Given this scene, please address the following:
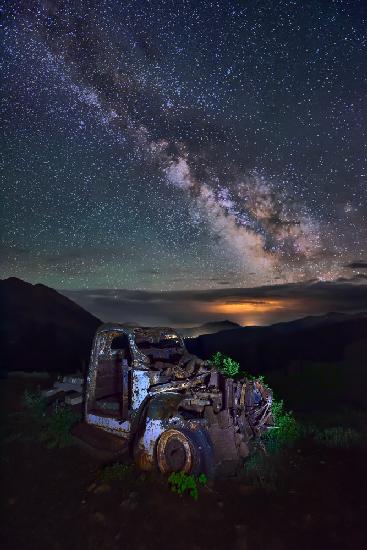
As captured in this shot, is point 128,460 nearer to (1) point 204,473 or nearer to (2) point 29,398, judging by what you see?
(1) point 204,473

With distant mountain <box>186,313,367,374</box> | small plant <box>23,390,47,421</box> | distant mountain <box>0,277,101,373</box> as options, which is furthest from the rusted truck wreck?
distant mountain <box>186,313,367,374</box>

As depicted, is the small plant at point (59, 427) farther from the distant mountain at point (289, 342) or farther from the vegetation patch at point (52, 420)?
the distant mountain at point (289, 342)

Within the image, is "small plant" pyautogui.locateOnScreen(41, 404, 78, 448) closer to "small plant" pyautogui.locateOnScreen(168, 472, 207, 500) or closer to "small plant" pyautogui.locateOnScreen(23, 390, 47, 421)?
"small plant" pyautogui.locateOnScreen(23, 390, 47, 421)

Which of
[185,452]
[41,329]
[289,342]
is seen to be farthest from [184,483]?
[41,329]

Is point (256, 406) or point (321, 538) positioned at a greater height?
point (256, 406)

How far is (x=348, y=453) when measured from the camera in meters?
6.51

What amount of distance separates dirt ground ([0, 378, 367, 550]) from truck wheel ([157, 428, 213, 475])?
0.25 metres

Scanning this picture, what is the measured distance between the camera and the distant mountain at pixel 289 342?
23797 mm

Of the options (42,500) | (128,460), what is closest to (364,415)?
(128,460)

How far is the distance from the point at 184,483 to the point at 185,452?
406 mm

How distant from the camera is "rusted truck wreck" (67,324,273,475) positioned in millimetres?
5344

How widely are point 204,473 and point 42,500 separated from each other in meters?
2.36

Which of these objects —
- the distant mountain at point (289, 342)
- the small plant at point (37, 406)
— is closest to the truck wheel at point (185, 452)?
the small plant at point (37, 406)

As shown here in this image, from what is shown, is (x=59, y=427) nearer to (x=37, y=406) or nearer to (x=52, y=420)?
(x=52, y=420)
